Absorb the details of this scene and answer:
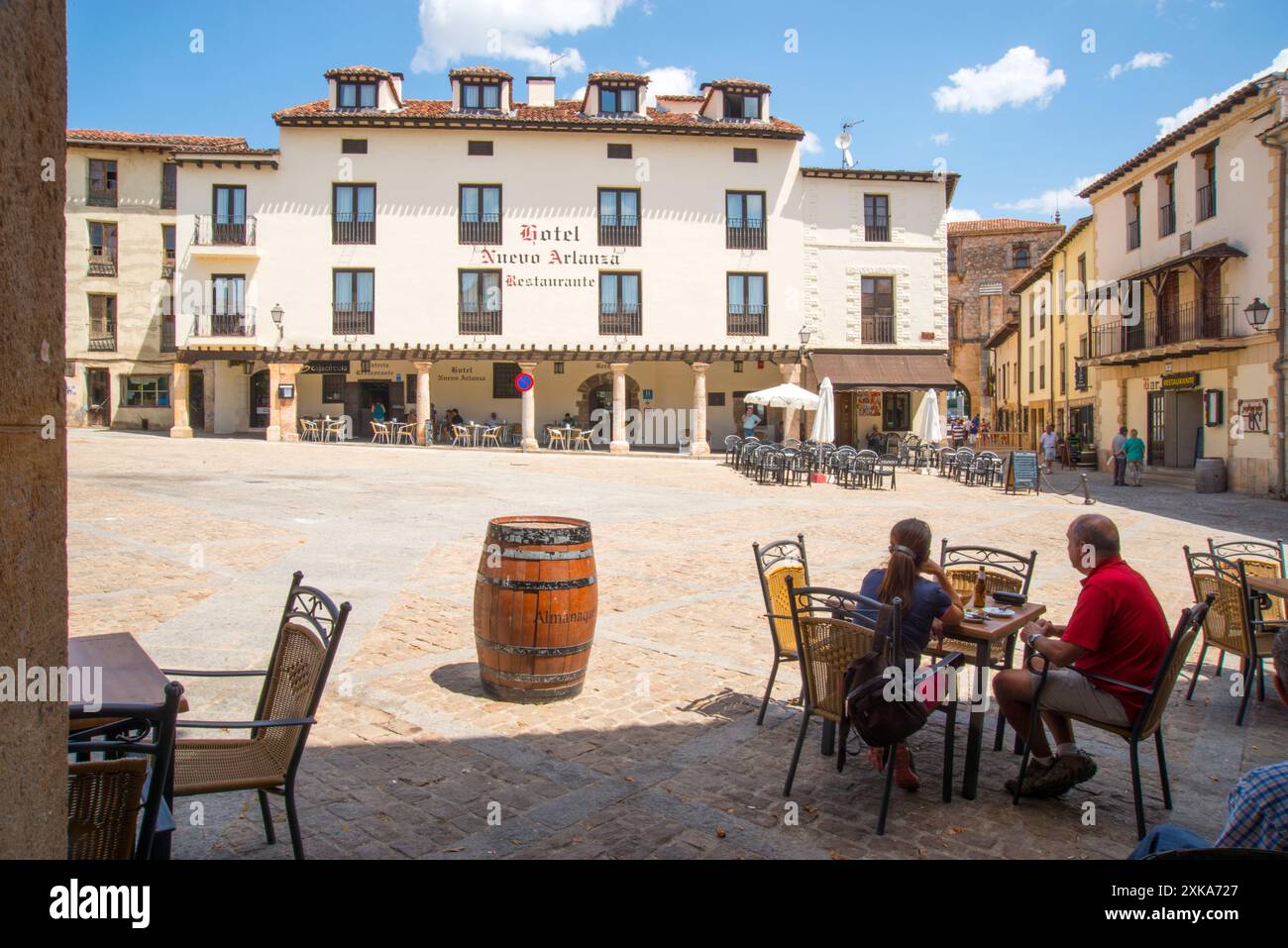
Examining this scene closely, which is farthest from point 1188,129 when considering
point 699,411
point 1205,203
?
point 699,411

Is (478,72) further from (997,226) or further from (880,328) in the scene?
(997,226)

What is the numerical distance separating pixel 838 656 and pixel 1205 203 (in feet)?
83.8

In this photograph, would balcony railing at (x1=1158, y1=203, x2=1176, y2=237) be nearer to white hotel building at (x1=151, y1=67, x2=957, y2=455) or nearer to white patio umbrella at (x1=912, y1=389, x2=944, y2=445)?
white hotel building at (x1=151, y1=67, x2=957, y2=455)

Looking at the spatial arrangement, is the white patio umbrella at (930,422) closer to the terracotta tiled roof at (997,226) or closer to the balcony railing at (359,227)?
the balcony railing at (359,227)

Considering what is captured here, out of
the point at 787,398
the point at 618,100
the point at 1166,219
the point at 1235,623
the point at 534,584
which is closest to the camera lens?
the point at 534,584

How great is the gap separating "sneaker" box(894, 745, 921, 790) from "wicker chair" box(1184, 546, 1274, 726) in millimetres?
2388

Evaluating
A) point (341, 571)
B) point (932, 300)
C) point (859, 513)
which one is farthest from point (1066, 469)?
point (341, 571)

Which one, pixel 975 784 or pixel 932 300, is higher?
pixel 932 300

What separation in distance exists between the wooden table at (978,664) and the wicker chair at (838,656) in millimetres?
103

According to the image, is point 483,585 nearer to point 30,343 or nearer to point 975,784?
point 975,784

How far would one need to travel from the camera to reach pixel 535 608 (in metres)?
5.04

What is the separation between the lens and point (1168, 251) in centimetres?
2511

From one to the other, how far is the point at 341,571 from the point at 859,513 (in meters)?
9.40
